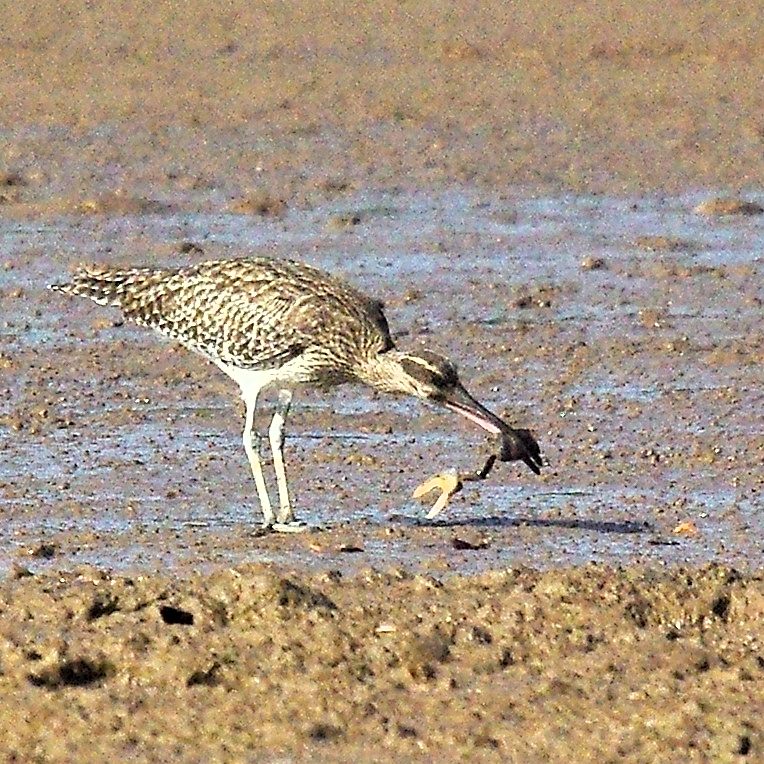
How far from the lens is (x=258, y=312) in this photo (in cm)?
1051

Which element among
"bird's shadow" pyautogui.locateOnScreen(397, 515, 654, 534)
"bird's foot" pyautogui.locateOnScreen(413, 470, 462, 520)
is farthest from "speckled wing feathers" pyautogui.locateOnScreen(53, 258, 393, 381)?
"bird's shadow" pyautogui.locateOnScreen(397, 515, 654, 534)

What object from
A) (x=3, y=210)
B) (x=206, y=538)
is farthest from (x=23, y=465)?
(x=3, y=210)

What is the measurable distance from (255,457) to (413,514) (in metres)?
0.72

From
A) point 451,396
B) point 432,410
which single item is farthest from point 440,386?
point 432,410

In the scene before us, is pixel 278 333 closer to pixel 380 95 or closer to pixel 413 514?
pixel 413 514

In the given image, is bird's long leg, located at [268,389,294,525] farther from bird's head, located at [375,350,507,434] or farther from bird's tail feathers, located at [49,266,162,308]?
bird's tail feathers, located at [49,266,162,308]

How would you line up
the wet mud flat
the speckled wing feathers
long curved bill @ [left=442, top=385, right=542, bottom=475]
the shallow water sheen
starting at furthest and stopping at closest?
1. the speckled wing feathers
2. long curved bill @ [left=442, top=385, right=542, bottom=475]
3. the shallow water sheen
4. the wet mud flat

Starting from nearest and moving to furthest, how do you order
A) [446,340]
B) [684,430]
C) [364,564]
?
[364,564]
[684,430]
[446,340]

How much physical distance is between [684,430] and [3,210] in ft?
20.6

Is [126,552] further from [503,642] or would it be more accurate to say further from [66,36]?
[66,36]

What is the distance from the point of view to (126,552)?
30.5ft

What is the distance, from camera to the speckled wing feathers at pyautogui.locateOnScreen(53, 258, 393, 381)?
10438mm

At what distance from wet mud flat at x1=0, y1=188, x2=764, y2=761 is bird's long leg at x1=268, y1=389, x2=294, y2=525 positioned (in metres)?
0.16

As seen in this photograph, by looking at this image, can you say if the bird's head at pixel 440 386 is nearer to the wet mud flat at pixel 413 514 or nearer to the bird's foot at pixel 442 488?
the bird's foot at pixel 442 488
